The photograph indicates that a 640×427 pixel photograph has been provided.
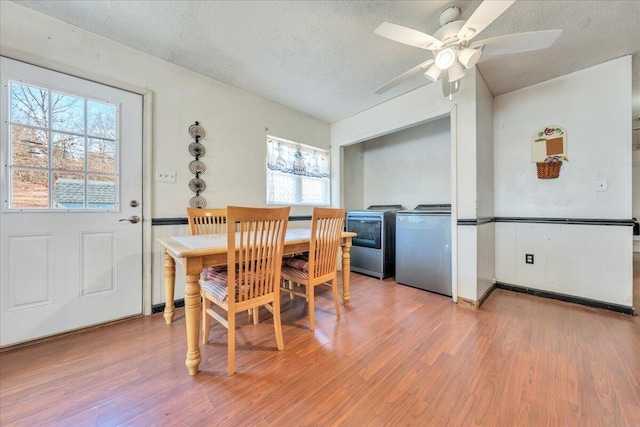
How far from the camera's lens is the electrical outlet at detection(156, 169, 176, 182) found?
2254 millimetres

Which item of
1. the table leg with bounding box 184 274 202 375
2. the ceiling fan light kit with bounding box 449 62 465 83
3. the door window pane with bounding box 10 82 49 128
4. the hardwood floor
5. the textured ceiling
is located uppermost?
the textured ceiling

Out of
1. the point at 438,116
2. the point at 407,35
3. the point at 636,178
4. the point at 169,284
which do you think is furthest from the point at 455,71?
the point at 636,178

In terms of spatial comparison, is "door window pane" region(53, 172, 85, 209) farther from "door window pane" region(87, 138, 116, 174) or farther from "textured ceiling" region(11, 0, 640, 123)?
"textured ceiling" region(11, 0, 640, 123)

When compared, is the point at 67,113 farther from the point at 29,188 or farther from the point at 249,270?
the point at 249,270

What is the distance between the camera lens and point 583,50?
83.4 inches

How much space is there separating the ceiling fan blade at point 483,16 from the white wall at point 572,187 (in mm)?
1937

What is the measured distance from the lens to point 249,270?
1539mm

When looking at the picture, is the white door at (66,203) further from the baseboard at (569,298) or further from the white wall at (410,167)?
the baseboard at (569,298)

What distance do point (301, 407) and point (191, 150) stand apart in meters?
2.38

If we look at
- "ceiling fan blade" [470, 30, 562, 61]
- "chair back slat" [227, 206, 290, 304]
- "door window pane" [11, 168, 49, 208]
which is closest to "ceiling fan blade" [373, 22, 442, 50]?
"ceiling fan blade" [470, 30, 562, 61]

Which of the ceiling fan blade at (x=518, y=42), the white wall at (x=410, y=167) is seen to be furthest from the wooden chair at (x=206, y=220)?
the white wall at (x=410, y=167)

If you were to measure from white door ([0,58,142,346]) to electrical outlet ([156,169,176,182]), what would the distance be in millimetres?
154

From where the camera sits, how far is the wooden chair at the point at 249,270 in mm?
1383

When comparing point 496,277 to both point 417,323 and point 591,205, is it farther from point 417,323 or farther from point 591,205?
point 417,323
